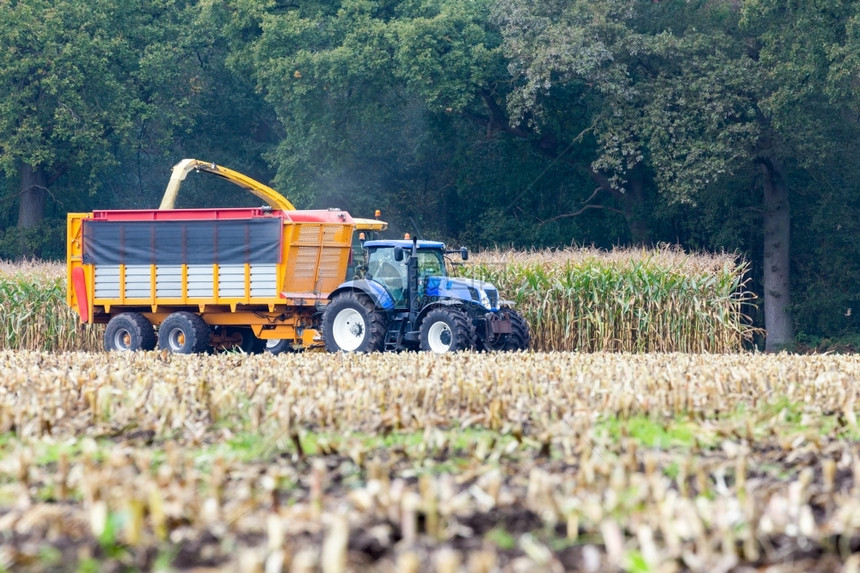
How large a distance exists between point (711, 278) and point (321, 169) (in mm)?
15414

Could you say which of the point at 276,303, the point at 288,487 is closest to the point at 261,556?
the point at 288,487

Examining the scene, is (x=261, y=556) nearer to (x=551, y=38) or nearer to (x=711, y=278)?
(x=711, y=278)

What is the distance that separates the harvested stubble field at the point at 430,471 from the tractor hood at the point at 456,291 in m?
6.63

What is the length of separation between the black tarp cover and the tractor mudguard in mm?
1362

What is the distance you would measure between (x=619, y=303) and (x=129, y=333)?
28.3 feet

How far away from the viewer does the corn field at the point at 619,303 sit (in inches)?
853

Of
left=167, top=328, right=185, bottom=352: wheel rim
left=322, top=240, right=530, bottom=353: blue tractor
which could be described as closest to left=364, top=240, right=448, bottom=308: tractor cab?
left=322, top=240, right=530, bottom=353: blue tractor

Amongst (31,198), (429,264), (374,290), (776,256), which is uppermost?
(31,198)

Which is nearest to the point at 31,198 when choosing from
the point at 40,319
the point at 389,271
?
the point at 40,319

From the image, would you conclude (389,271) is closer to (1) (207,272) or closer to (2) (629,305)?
(1) (207,272)

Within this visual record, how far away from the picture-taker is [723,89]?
1172 inches

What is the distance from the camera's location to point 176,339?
749 inches

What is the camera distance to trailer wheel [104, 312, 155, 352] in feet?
63.1

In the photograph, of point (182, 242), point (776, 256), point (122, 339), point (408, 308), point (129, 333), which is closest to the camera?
point (408, 308)
